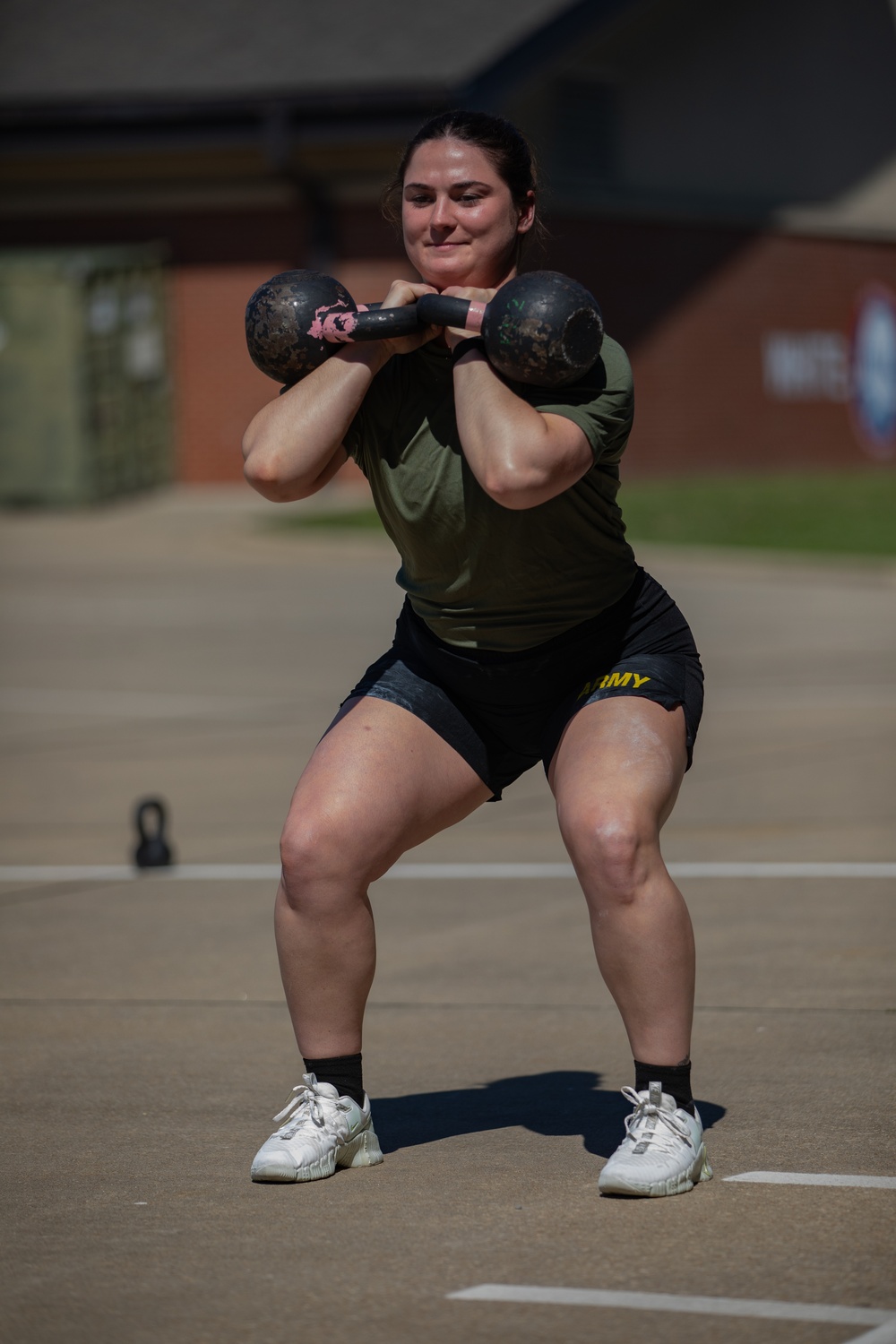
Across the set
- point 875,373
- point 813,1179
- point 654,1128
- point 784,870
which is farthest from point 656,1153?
point 875,373

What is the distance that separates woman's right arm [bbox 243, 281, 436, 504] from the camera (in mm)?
4195

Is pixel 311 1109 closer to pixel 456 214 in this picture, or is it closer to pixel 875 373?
pixel 456 214

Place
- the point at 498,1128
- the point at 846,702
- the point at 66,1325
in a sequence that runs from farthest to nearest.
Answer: the point at 846,702, the point at 498,1128, the point at 66,1325

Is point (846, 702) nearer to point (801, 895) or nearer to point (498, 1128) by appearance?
point (801, 895)

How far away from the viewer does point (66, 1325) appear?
3.35 meters

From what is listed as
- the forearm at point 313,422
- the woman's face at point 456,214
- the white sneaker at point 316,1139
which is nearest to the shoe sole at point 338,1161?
the white sneaker at point 316,1139

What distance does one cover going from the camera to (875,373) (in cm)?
3284

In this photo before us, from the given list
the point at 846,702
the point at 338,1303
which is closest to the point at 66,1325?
the point at 338,1303

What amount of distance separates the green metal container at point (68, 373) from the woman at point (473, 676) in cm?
1998

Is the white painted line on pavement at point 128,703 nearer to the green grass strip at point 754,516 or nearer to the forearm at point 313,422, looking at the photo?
the forearm at point 313,422

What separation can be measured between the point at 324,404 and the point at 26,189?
22118 millimetres

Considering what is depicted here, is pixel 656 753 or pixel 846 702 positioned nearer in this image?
pixel 656 753

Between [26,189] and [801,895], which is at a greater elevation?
[26,189]

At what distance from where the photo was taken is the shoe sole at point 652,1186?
12.8ft
